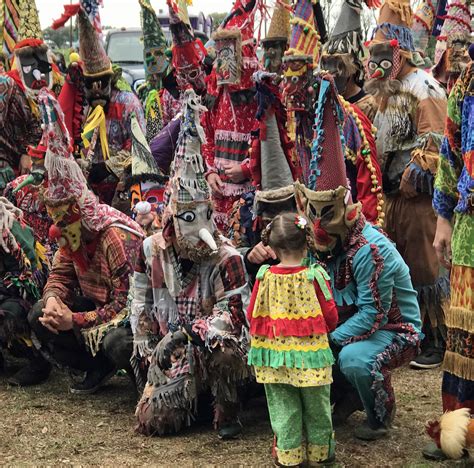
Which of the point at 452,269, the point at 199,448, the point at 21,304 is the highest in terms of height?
the point at 452,269

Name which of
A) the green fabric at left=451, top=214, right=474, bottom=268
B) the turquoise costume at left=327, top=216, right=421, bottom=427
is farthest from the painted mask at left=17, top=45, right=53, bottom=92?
the green fabric at left=451, top=214, right=474, bottom=268

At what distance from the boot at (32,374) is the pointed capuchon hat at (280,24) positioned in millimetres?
2730

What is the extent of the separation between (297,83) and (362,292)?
58.6 inches

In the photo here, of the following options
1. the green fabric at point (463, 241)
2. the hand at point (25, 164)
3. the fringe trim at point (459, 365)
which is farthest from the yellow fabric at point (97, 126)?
the fringe trim at point (459, 365)

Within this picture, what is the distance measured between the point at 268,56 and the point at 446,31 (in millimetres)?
1848

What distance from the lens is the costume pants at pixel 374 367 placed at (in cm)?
412

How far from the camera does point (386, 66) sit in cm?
575

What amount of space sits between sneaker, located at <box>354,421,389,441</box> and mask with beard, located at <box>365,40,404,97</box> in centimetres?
248

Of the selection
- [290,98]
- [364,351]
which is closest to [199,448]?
[364,351]

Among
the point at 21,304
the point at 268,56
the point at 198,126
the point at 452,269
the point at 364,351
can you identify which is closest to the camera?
the point at 452,269

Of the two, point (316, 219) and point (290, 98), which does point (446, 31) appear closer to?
point (290, 98)

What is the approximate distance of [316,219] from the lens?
4.19 m

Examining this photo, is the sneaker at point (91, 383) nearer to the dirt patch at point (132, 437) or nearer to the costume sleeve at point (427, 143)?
the dirt patch at point (132, 437)

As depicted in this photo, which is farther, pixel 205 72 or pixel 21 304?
pixel 205 72
